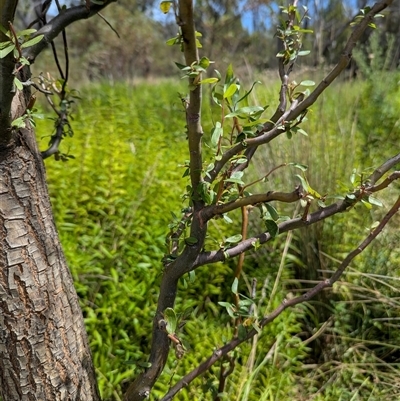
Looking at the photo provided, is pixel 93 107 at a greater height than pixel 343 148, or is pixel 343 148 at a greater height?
pixel 93 107

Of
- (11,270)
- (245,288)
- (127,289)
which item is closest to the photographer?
(11,270)

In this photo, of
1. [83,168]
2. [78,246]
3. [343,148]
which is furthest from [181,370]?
[343,148]

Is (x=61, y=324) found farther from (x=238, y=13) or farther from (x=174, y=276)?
(x=238, y=13)

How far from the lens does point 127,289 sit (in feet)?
5.67

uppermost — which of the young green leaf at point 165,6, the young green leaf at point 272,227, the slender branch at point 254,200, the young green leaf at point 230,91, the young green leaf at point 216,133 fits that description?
the young green leaf at point 165,6

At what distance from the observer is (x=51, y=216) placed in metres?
0.91

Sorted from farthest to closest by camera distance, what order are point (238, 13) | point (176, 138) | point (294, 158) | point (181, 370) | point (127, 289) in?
1. point (238, 13)
2. point (176, 138)
3. point (294, 158)
4. point (127, 289)
5. point (181, 370)

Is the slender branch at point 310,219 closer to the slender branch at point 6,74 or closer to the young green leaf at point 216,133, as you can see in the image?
the young green leaf at point 216,133

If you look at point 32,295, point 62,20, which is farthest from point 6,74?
point 32,295

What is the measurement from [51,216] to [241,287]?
4.05ft

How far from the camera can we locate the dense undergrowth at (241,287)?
5.21ft

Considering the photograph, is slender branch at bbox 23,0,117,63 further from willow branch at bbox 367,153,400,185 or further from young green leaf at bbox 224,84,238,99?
willow branch at bbox 367,153,400,185

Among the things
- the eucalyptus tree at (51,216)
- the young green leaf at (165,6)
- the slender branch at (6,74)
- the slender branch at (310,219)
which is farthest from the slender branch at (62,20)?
the slender branch at (310,219)

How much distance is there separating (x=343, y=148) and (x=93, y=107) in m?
2.26
